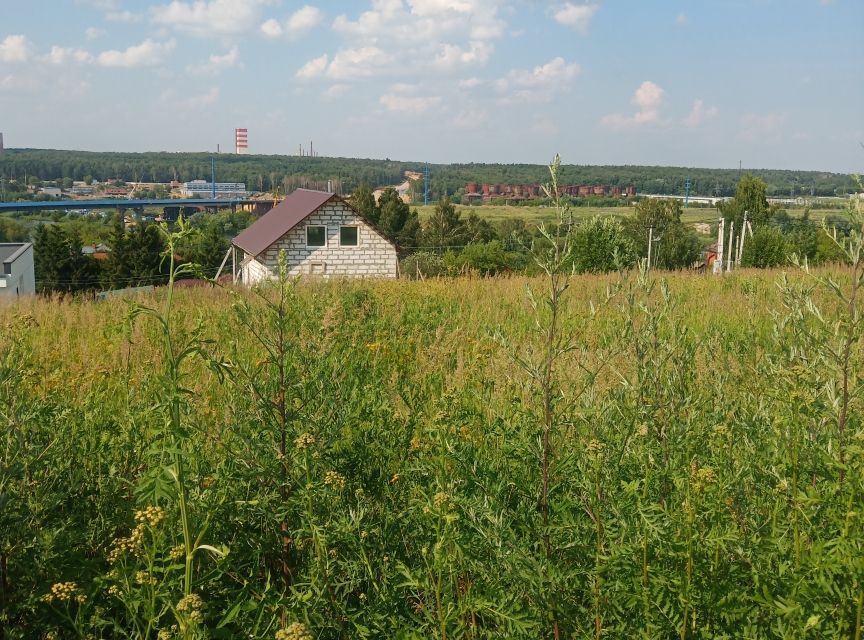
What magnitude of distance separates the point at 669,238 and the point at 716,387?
45128mm

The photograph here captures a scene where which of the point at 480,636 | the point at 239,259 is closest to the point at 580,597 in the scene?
the point at 480,636

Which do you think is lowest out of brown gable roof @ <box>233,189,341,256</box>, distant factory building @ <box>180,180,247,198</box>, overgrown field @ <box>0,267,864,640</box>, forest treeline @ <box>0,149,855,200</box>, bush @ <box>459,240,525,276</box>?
bush @ <box>459,240,525,276</box>

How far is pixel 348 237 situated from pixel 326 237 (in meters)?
0.94

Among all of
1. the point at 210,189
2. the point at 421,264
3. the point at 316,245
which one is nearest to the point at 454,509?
the point at 316,245

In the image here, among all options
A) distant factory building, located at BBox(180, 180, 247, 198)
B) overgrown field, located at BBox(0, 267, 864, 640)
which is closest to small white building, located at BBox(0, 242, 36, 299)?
overgrown field, located at BBox(0, 267, 864, 640)

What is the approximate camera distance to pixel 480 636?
2311mm

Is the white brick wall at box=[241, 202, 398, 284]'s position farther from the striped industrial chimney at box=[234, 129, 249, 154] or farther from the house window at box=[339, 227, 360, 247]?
the striped industrial chimney at box=[234, 129, 249, 154]

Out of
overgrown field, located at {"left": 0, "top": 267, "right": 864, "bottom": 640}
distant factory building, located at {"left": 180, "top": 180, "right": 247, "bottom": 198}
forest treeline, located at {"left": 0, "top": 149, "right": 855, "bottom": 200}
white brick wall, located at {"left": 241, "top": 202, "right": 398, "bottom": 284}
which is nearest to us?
overgrown field, located at {"left": 0, "top": 267, "right": 864, "bottom": 640}

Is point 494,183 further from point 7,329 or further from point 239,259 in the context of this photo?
point 7,329

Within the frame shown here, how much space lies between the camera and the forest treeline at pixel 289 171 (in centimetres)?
11031

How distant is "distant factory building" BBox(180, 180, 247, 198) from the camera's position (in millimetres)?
122062

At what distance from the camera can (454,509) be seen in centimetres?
232

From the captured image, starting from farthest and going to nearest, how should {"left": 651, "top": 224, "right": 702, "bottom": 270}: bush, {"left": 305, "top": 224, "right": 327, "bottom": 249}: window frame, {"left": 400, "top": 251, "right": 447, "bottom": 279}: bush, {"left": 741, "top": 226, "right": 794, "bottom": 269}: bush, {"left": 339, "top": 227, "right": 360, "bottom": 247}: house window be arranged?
{"left": 651, "top": 224, "right": 702, "bottom": 270}: bush, {"left": 400, "top": 251, "right": 447, "bottom": 279}: bush, {"left": 741, "top": 226, "right": 794, "bottom": 269}: bush, {"left": 339, "top": 227, "right": 360, "bottom": 247}: house window, {"left": 305, "top": 224, "right": 327, "bottom": 249}: window frame

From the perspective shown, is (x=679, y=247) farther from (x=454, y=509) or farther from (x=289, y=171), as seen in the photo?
(x=289, y=171)
